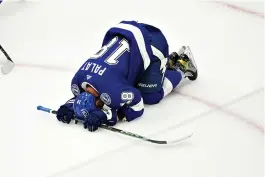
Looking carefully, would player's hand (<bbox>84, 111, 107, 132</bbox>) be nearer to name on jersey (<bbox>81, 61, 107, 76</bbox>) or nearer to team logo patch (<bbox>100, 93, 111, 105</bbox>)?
team logo patch (<bbox>100, 93, 111, 105</bbox>)

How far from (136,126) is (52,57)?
0.93 metres

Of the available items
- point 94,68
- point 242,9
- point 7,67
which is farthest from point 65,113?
point 242,9

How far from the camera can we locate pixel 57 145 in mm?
2416

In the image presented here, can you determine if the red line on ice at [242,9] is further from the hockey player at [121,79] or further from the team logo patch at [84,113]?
the team logo patch at [84,113]

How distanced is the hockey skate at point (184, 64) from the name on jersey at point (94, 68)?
467 millimetres

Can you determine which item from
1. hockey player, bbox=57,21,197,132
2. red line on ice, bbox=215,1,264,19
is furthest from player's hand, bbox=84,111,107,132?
red line on ice, bbox=215,1,264,19

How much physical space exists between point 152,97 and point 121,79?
0.23 metres

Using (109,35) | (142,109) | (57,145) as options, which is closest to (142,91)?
(142,109)

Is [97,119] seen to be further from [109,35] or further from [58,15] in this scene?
[58,15]

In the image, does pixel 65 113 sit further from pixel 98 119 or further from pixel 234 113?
pixel 234 113

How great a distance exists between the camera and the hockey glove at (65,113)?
253 cm

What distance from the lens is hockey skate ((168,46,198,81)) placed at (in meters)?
2.85

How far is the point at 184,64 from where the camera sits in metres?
2.86

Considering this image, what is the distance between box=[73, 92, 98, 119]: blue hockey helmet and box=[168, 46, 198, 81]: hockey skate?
1.73ft
